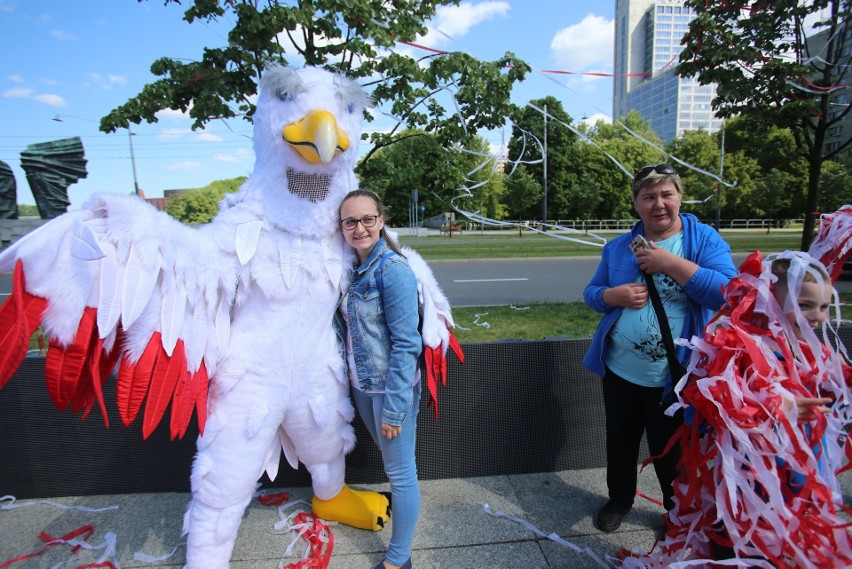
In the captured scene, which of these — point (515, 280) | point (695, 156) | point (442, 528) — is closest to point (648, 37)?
point (515, 280)

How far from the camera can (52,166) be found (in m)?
4.38

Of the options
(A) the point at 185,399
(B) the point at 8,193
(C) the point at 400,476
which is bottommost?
(C) the point at 400,476

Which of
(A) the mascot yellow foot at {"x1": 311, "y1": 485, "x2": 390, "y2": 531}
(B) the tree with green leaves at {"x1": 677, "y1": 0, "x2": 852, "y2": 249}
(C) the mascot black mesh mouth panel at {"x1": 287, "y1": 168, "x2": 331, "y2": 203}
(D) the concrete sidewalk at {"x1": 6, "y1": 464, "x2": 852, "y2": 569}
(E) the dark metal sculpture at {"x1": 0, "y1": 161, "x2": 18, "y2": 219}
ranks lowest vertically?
(D) the concrete sidewalk at {"x1": 6, "y1": 464, "x2": 852, "y2": 569}

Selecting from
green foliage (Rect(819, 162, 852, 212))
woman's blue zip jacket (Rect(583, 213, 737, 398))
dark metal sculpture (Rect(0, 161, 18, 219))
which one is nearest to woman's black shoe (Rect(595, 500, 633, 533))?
woman's blue zip jacket (Rect(583, 213, 737, 398))

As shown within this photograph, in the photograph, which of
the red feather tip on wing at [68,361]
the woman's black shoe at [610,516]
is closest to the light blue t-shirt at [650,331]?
the woman's black shoe at [610,516]

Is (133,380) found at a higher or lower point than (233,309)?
lower

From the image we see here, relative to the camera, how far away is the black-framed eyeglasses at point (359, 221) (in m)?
1.83

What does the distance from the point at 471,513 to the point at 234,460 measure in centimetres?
124

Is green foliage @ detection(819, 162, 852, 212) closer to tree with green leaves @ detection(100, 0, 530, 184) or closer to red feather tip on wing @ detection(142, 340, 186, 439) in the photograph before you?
tree with green leaves @ detection(100, 0, 530, 184)

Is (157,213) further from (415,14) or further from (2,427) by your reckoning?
(415,14)

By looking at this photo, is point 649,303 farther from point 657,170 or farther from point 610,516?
point 610,516

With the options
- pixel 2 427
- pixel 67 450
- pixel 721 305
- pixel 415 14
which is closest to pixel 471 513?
pixel 721 305

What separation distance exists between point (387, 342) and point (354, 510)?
0.99m

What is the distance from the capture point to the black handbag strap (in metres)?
1.83
